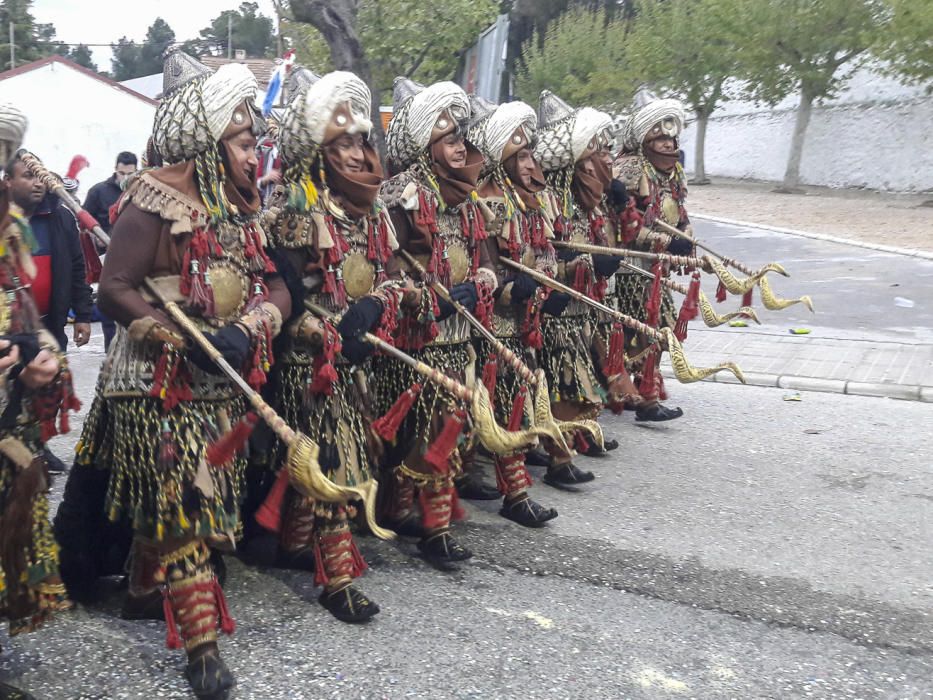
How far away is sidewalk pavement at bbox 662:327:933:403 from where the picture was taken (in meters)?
7.74

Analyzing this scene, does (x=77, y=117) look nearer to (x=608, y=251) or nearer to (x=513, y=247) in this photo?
(x=608, y=251)

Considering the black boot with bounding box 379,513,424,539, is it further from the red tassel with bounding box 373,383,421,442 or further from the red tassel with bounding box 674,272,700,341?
the red tassel with bounding box 674,272,700,341

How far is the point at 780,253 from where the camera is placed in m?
15.4

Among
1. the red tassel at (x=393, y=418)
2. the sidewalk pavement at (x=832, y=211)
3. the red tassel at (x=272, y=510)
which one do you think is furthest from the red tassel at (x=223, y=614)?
the sidewalk pavement at (x=832, y=211)

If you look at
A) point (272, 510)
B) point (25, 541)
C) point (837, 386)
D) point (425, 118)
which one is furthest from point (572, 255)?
point (25, 541)

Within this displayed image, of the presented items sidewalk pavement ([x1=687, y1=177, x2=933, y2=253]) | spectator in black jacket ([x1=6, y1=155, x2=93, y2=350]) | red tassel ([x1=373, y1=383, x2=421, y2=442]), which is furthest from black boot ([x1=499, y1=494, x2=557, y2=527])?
sidewalk pavement ([x1=687, y1=177, x2=933, y2=253])

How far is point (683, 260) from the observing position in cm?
586

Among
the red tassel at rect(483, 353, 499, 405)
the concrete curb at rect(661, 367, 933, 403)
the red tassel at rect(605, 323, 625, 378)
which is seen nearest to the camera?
the red tassel at rect(483, 353, 499, 405)

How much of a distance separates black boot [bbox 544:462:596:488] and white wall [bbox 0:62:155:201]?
644 inches

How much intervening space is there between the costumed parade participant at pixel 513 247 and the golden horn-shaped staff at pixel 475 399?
2.11ft

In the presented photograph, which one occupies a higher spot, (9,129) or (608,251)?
(9,129)

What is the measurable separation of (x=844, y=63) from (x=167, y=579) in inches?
1066

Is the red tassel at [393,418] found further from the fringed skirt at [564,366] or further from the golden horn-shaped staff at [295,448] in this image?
the fringed skirt at [564,366]

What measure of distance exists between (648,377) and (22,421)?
4.51 m
